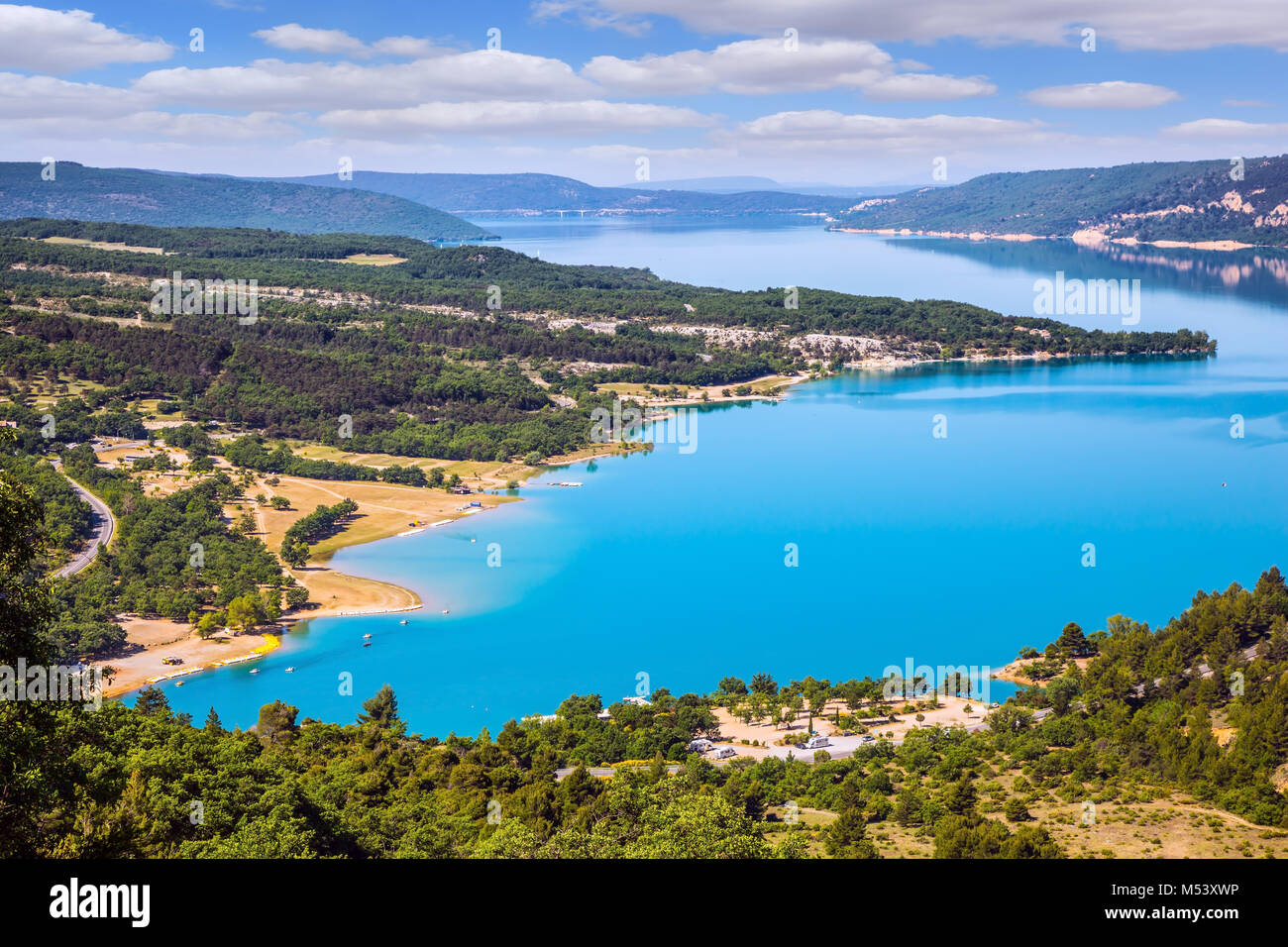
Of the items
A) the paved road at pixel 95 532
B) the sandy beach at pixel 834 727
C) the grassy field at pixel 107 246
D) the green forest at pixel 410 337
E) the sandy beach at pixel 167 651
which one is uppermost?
the grassy field at pixel 107 246

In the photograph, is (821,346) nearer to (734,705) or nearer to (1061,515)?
(1061,515)

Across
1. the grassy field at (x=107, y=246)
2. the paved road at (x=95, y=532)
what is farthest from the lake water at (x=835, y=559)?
the grassy field at (x=107, y=246)

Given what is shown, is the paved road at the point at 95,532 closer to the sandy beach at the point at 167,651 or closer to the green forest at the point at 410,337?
the sandy beach at the point at 167,651

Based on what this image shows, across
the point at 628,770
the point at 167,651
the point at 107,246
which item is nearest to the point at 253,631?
the point at 167,651

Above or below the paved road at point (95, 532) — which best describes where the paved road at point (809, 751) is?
below

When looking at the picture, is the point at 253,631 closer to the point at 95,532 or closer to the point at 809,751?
the point at 95,532

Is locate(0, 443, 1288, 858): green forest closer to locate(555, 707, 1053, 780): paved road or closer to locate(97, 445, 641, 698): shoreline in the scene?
locate(555, 707, 1053, 780): paved road

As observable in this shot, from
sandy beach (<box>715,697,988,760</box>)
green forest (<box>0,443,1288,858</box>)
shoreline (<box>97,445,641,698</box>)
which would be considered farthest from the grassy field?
sandy beach (<box>715,697,988,760</box>)
